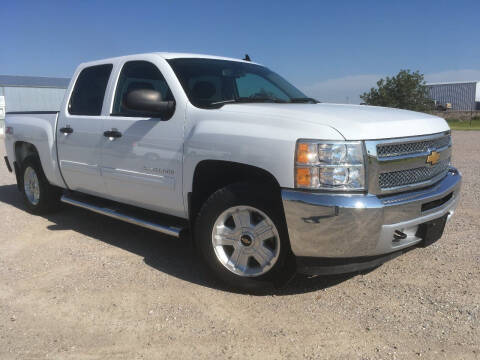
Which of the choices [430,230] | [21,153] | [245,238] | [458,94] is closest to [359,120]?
[430,230]

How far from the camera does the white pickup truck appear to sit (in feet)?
9.62

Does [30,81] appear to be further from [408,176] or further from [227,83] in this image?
[408,176]

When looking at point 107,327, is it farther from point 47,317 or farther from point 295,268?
point 295,268

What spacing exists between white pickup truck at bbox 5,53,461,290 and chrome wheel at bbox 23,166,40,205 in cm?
137

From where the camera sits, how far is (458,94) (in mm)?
63312

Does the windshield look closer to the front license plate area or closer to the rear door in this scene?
the rear door

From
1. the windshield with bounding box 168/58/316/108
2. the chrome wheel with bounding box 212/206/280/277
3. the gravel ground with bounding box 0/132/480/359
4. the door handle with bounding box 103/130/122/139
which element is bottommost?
the gravel ground with bounding box 0/132/480/359

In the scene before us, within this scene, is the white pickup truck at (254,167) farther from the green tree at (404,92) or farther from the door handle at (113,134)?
the green tree at (404,92)

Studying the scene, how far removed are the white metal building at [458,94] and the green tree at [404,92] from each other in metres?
23.4

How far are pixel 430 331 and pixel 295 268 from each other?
3.17ft

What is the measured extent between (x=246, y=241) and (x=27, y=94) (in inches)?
1120

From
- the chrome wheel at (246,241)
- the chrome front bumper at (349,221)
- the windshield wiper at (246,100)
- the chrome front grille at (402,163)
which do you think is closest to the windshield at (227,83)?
the windshield wiper at (246,100)

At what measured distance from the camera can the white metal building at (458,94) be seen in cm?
6159

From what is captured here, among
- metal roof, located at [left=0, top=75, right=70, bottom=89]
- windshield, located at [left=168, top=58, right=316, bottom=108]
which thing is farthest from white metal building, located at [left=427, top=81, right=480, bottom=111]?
windshield, located at [left=168, top=58, right=316, bottom=108]
